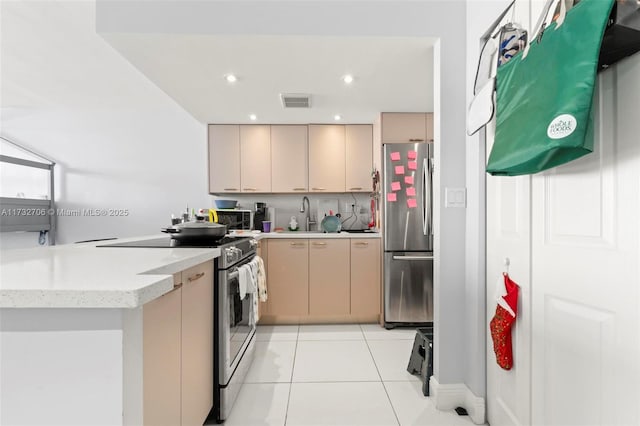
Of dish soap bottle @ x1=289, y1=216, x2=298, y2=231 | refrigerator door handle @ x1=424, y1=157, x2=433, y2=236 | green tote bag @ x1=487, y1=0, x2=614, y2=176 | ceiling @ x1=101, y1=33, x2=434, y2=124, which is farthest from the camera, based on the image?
dish soap bottle @ x1=289, y1=216, x2=298, y2=231

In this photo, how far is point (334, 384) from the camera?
209cm

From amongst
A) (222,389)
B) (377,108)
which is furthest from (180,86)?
(222,389)

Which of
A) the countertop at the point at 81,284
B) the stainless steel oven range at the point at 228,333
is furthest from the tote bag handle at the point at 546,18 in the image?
the stainless steel oven range at the point at 228,333

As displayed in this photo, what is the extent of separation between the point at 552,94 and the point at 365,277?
253 cm

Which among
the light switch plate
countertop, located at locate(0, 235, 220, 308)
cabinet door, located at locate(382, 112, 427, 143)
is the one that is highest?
cabinet door, located at locate(382, 112, 427, 143)

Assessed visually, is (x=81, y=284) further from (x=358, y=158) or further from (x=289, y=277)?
(x=358, y=158)

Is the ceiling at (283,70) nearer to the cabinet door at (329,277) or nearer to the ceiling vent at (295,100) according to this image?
the ceiling vent at (295,100)

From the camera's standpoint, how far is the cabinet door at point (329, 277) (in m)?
3.24

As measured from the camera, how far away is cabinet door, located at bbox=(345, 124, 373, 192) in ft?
11.9

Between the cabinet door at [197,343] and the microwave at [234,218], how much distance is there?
1.77 metres

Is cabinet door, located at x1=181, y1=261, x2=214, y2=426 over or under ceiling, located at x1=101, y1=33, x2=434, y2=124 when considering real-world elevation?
under

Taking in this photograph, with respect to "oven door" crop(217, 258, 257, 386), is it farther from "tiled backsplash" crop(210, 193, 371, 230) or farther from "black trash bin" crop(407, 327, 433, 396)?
"tiled backsplash" crop(210, 193, 371, 230)

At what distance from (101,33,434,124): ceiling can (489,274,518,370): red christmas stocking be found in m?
1.53

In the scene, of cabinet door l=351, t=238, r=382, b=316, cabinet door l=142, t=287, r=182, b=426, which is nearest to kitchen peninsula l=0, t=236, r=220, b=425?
cabinet door l=142, t=287, r=182, b=426
